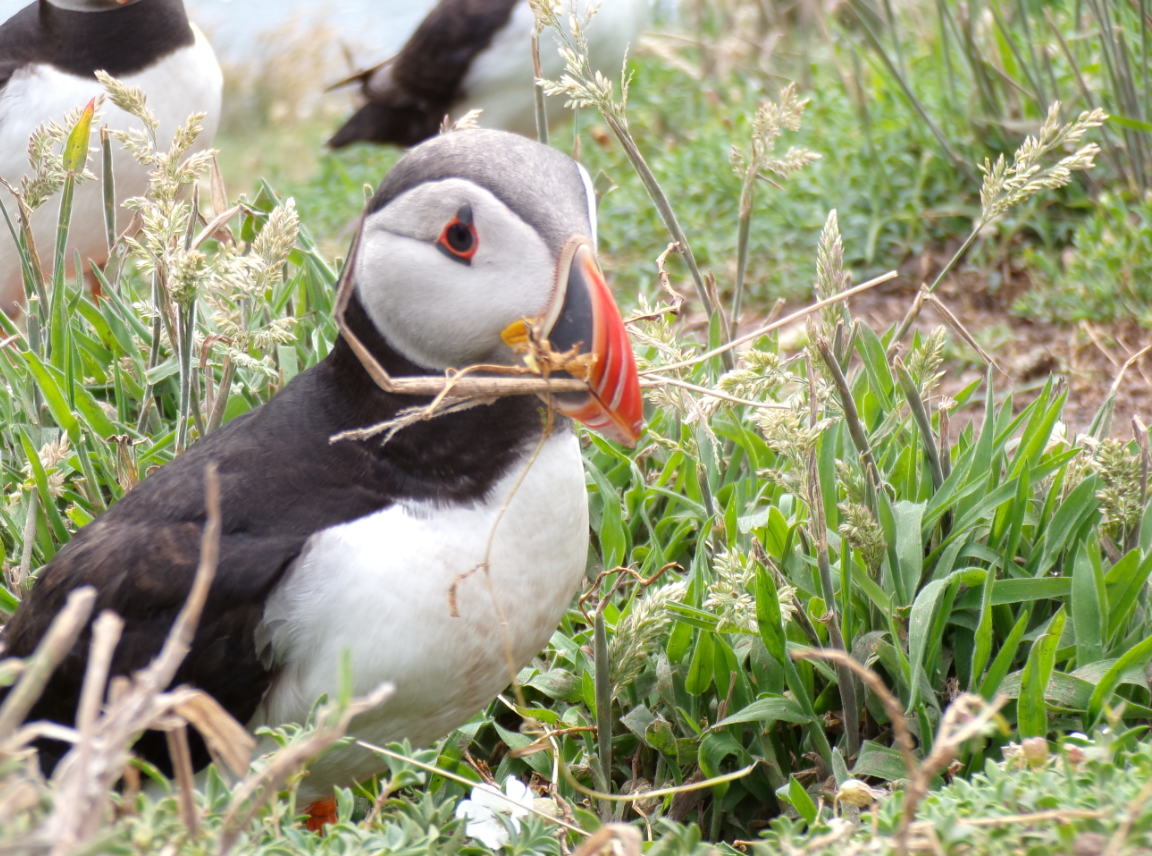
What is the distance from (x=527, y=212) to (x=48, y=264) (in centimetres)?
264

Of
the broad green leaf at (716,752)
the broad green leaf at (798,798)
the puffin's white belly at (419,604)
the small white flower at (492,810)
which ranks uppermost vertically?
the puffin's white belly at (419,604)

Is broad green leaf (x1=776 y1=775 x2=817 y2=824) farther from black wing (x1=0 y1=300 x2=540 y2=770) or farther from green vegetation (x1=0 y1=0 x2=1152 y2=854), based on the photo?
black wing (x1=0 y1=300 x2=540 y2=770)

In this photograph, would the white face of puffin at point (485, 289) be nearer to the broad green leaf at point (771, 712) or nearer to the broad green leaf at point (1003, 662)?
the broad green leaf at point (771, 712)

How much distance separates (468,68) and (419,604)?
3.68 metres

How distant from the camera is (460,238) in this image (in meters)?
1.60

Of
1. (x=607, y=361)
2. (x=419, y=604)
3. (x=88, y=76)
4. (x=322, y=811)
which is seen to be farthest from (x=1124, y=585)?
(x=88, y=76)

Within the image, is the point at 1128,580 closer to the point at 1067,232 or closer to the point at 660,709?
the point at 660,709

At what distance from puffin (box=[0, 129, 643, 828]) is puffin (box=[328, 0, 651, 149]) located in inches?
127

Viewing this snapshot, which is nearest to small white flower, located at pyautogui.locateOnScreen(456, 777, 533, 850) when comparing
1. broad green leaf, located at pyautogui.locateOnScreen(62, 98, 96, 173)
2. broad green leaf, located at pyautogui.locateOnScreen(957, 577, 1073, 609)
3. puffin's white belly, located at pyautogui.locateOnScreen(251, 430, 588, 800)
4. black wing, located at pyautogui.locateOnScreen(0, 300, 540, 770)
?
puffin's white belly, located at pyautogui.locateOnScreen(251, 430, 588, 800)

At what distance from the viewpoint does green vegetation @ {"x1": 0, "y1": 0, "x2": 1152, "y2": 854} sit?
1224mm

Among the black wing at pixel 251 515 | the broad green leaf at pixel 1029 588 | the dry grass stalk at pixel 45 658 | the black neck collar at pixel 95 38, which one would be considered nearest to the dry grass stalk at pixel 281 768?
the dry grass stalk at pixel 45 658

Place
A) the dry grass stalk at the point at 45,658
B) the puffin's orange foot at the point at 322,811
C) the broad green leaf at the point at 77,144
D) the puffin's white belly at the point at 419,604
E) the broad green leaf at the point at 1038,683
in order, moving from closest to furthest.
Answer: the dry grass stalk at the point at 45,658, the puffin's white belly at the point at 419,604, the broad green leaf at the point at 1038,683, the puffin's orange foot at the point at 322,811, the broad green leaf at the point at 77,144

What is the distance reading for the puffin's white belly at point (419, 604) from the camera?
162 centimetres

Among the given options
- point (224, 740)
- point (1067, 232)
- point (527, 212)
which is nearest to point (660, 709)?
point (527, 212)
